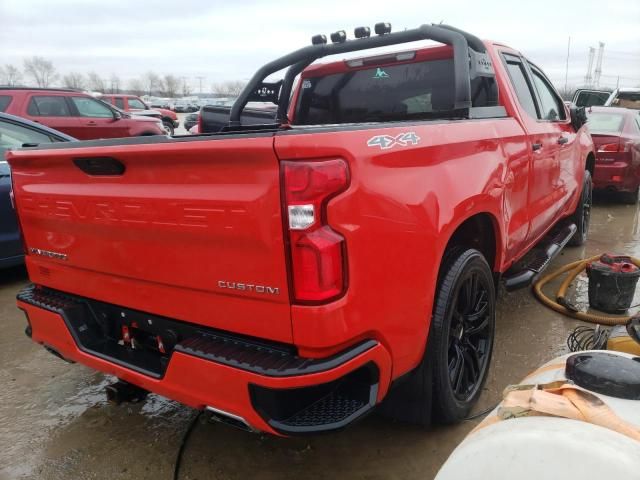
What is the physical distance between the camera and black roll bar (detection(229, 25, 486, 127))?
119 inches

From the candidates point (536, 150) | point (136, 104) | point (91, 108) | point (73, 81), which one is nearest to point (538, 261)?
point (536, 150)

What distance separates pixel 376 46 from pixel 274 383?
2602mm

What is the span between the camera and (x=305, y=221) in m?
1.70

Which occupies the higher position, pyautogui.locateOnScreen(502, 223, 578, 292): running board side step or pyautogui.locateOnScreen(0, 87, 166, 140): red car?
pyautogui.locateOnScreen(0, 87, 166, 140): red car

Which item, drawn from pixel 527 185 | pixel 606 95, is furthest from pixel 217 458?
pixel 606 95

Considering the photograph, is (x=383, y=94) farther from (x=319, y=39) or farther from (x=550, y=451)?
(x=550, y=451)

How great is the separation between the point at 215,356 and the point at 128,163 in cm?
82

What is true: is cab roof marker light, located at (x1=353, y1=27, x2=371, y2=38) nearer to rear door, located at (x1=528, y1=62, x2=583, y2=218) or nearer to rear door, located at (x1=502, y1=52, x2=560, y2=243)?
rear door, located at (x1=502, y1=52, x2=560, y2=243)

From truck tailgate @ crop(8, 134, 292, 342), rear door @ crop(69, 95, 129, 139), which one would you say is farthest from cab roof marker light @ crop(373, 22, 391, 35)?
rear door @ crop(69, 95, 129, 139)

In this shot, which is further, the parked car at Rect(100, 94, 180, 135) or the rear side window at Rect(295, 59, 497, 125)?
the parked car at Rect(100, 94, 180, 135)

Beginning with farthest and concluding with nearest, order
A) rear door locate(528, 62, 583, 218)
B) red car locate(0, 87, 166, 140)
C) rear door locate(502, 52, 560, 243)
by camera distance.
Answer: red car locate(0, 87, 166, 140), rear door locate(528, 62, 583, 218), rear door locate(502, 52, 560, 243)

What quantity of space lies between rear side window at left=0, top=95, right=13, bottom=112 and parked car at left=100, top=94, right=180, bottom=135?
23.0 ft

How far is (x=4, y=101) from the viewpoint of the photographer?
33.0ft

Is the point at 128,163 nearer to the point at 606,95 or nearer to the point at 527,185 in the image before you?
the point at 527,185
